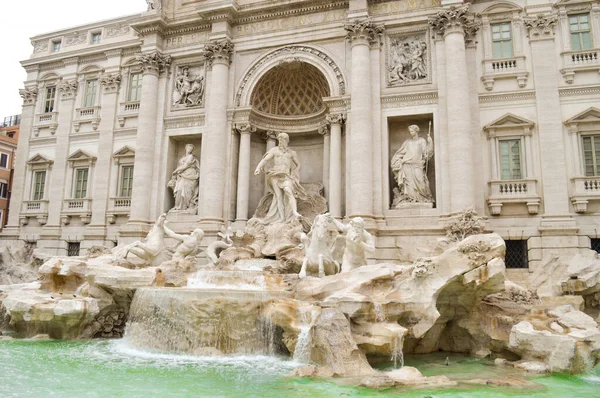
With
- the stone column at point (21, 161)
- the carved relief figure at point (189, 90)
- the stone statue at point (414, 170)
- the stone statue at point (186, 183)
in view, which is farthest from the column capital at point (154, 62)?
the stone statue at point (414, 170)

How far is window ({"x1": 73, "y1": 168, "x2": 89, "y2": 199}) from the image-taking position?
75.6 ft

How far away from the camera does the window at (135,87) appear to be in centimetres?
2283

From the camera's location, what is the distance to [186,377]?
8.68 meters

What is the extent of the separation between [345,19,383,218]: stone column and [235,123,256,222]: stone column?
4.42 metres

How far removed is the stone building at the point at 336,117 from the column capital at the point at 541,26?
0.05 meters

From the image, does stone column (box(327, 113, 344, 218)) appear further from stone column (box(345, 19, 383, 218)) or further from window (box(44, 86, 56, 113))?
window (box(44, 86, 56, 113))

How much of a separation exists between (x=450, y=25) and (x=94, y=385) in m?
16.2

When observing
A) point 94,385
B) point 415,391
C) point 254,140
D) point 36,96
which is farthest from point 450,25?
point 36,96

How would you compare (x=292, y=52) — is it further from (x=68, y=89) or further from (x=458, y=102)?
(x=68, y=89)

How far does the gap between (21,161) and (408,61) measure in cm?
1998

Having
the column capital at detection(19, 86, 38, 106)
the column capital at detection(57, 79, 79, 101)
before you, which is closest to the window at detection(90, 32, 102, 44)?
the column capital at detection(57, 79, 79, 101)

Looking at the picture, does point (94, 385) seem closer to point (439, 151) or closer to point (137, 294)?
point (137, 294)

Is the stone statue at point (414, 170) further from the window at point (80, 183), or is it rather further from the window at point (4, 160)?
the window at point (4, 160)

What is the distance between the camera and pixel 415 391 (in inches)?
308
